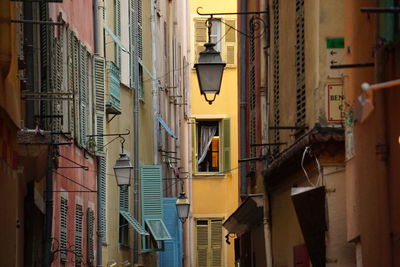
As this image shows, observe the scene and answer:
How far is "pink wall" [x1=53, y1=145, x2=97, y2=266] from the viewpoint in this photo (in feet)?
66.3

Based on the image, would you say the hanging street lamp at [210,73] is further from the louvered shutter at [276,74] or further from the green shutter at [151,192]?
the green shutter at [151,192]

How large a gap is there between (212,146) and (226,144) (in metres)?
0.69

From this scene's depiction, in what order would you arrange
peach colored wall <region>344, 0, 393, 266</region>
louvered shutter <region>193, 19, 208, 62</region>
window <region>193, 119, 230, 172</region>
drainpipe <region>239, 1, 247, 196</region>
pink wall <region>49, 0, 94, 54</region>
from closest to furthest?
peach colored wall <region>344, 0, 393, 266</region>
pink wall <region>49, 0, 94, 54</region>
drainpipe <region>239, 1, 247, 196</region>
window <region>193, 119, 230, 172</region>
louvered shutter <region>193, 19, 208, 62</region>

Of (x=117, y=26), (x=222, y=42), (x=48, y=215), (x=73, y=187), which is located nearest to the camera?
(x=48, y=215)

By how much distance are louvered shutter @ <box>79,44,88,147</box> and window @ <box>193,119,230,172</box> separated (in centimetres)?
2179

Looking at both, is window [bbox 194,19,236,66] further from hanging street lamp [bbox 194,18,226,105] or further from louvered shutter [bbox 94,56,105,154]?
hanging street lamp [bbox 194,18,226,105]

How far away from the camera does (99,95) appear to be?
2486 centimetres

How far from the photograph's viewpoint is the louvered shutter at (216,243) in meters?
45.3

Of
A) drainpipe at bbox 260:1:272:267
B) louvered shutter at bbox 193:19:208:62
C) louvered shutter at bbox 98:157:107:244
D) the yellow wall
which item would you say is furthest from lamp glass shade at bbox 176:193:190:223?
louvered shutter at bbox 193:19:208:62

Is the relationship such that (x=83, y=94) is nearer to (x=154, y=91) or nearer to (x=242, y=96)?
(x=242, y=96)

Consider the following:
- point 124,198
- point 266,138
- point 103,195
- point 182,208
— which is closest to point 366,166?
point 266,138

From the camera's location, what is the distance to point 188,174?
43.6m

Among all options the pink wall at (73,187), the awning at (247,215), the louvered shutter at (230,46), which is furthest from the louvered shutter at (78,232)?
the louvered shutter at (230,46)

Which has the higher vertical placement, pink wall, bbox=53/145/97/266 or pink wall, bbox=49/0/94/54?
pink wall, bbox=49/0/94/54
